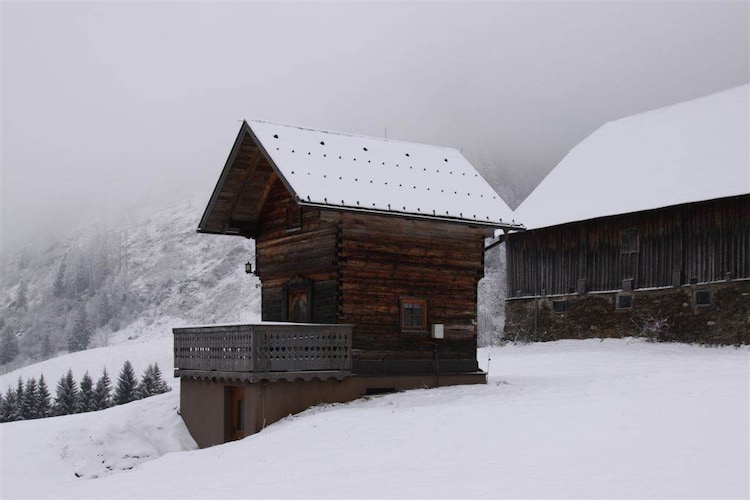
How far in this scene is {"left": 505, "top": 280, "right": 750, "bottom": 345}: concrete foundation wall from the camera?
35188mm

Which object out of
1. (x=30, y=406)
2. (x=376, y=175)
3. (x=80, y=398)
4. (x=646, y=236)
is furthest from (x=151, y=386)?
(x=376, y=175)

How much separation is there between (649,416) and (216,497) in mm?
9067

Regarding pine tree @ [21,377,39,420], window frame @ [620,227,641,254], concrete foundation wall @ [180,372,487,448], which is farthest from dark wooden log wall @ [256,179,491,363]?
pine tree @ [21,377,39,420]

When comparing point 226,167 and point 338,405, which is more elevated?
point 226,167

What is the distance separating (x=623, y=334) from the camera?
3912 cm

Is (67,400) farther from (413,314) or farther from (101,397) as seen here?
(413,314)

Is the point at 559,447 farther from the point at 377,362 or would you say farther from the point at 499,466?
the point at 377,362

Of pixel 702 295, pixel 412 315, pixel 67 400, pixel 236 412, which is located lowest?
pixel 67 400

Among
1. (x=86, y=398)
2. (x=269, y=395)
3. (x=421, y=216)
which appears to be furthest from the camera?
(x=86, y=398)

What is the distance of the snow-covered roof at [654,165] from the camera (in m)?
36.8

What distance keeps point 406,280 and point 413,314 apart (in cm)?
102

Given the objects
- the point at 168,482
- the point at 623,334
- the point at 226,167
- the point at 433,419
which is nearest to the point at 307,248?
the point at 226,167

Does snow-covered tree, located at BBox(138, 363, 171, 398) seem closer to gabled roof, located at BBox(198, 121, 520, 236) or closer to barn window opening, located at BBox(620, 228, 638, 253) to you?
barn window opening, located at BBox(620, 228, 638, 253)

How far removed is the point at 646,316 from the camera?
3819 centimetres
